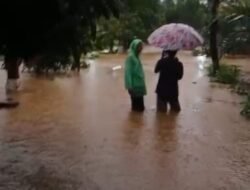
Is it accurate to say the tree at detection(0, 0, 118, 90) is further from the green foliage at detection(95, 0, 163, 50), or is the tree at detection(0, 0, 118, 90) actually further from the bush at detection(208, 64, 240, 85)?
the green foliage at detection(95, 0, 163, 50)

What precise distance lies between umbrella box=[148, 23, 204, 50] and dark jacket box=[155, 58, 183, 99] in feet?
1.00

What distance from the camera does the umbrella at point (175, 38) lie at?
42.3 ft

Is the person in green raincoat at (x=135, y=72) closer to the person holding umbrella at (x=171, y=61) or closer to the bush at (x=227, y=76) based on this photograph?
the person holding umbrella at (x=171, y=61)

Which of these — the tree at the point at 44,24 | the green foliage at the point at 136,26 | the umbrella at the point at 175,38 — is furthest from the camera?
the green foliage at the point at 136,26

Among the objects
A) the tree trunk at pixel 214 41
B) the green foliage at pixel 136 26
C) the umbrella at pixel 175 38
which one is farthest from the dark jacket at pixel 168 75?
the green foliage at pixel 136 26

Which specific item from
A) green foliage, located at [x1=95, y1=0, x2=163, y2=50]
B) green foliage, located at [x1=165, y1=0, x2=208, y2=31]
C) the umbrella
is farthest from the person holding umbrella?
green foliage, located at [x1=165, y1=0, x2=208, y2=31]

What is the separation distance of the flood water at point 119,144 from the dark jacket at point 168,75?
50 cm

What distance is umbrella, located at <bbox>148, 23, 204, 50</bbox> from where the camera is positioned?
12.9 meters

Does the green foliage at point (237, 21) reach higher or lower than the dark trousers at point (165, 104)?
higher

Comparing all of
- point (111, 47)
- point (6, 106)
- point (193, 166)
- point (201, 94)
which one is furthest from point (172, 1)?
point (193, 166)

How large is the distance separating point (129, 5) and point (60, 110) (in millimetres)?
7059

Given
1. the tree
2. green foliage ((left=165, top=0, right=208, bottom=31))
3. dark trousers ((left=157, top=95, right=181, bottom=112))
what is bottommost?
dark trousers ((left=157, top=95, right=181, bottom=112))

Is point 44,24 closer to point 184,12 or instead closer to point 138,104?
point 138,104

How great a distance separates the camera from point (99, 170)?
25.4 ft
